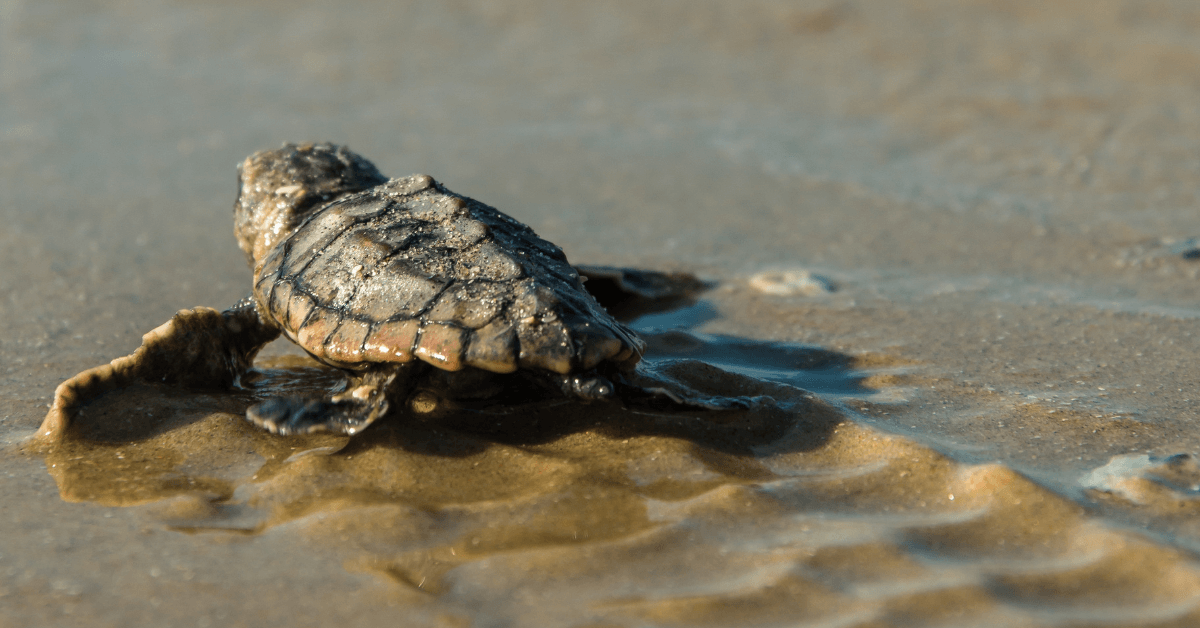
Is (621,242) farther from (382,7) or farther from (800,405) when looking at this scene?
(382,7)

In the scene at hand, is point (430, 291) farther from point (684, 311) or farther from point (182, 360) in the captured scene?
point (684, 311)

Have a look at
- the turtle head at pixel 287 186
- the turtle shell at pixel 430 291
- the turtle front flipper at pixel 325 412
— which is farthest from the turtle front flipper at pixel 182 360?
the turtle head at pixel 287 186

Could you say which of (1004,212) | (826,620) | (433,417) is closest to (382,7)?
(1004,212)

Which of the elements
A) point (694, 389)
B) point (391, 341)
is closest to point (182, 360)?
point (391, 341)

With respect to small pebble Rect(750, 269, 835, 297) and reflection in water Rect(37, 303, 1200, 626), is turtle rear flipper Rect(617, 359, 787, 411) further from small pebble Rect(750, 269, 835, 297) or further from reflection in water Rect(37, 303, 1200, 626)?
small pebble Rect(750, 269, 835, 297)

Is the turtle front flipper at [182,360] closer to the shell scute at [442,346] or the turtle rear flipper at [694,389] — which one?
the shell scute at [442,346]

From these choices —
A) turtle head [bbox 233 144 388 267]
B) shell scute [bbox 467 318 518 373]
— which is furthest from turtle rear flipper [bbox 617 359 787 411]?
turtle head [bbox 233 144 388 267]

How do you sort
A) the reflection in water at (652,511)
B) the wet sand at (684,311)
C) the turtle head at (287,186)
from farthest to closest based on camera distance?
1. the turtle head at (287,186)
2. the wet sand at (684,311)
3. the reflection in water at (652,511)
